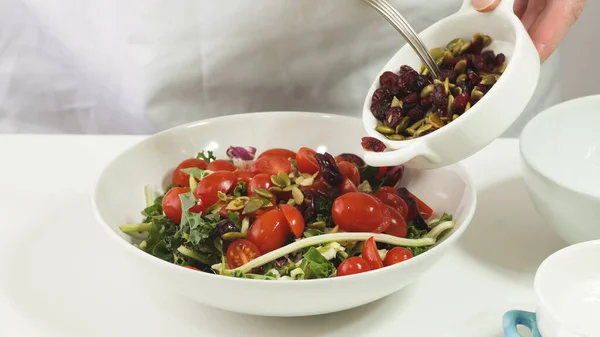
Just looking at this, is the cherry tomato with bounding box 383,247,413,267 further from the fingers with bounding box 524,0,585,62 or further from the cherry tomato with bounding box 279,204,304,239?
A: the fingers with bounding box 524,0,585,62

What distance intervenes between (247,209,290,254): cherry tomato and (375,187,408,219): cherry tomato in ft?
0.58

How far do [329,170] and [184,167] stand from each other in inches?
11.5

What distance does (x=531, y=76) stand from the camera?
3.07 ft

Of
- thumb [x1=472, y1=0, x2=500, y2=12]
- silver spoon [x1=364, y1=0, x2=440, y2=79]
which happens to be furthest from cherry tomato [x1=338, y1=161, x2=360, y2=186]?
thumb [x1=472, y1=0, x2=500, y2=12]

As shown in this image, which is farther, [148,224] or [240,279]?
[148,224]

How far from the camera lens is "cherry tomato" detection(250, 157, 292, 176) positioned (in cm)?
113

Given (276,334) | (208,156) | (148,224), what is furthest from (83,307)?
(208,156)

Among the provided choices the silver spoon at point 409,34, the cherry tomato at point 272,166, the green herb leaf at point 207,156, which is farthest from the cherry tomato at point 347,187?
the green herb leaf at point 207,156

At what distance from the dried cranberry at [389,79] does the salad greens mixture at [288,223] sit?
15cm

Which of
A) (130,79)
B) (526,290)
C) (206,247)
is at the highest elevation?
(130,79)

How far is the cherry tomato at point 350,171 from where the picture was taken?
1.13 metres

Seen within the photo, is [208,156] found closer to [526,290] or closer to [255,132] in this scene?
[255,132]

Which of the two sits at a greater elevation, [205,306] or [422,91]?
[422,91]

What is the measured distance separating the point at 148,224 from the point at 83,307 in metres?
0.15
